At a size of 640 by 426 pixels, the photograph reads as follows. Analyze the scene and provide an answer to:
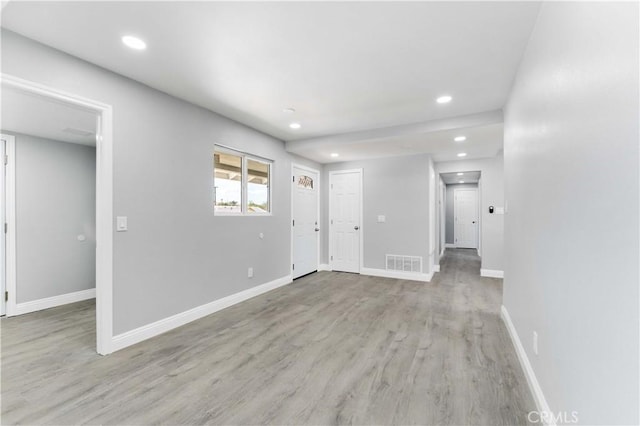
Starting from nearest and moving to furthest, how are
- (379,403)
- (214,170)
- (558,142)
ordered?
1. (558,142)
2. (379,403)
3. (214,170)

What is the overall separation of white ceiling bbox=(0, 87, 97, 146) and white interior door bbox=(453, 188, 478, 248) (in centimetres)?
978

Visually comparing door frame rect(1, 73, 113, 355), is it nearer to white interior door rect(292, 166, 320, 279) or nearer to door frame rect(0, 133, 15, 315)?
door frame rect(0, 133, 15, 315)

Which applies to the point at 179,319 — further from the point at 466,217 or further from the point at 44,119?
the point at 466,217

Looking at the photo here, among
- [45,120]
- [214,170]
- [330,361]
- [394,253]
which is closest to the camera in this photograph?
[330,361]

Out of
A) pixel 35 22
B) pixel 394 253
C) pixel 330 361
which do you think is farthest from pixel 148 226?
pixel 394 253

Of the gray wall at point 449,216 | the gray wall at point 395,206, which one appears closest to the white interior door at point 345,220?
the gray wall at point 395,206

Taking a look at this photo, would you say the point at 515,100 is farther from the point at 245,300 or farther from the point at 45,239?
the point at 45,239

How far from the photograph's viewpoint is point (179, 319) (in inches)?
119

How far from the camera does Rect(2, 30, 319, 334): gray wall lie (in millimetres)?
2293

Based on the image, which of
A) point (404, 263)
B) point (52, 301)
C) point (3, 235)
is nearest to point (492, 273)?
point (404, 263)

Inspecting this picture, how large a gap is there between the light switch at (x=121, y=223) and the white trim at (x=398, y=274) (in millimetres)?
4234

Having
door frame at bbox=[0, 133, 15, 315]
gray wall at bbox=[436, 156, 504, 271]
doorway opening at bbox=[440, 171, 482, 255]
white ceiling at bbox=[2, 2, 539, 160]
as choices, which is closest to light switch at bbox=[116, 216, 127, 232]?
white ceiling at bbox=[2, 2, 539, 160]

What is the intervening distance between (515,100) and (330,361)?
2.84 metres

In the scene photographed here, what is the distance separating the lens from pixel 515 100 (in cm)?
255
